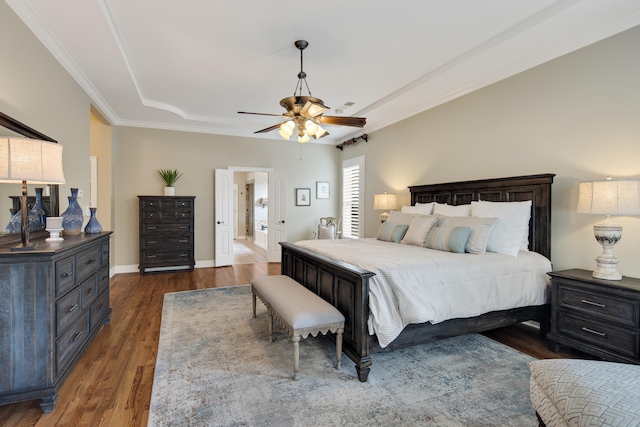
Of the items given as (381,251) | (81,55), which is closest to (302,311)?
(381,251)

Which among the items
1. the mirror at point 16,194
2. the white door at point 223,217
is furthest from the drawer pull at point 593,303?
the white door at point 223,217

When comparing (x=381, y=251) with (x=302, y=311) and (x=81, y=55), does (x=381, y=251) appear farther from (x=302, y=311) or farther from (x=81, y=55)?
(x=81, y=55)

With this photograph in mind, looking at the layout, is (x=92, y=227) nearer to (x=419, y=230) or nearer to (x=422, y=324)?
(x=422, y=324)

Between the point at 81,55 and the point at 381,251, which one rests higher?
the point at 81,55

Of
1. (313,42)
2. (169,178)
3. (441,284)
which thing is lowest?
(441,284)

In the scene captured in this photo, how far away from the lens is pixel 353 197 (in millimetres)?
6992

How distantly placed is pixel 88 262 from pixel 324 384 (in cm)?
222

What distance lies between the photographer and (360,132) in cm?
651

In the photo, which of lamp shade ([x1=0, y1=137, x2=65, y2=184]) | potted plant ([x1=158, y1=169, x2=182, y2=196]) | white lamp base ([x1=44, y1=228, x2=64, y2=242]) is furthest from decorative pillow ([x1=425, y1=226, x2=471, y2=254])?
potted plant ([x1=158, y1=169, x2=182, y2=196])

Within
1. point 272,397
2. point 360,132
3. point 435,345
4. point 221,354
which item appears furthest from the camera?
point 360,132

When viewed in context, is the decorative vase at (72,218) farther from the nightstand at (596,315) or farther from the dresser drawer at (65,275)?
the nightstand at (596,315)

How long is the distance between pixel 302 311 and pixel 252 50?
2758 mm

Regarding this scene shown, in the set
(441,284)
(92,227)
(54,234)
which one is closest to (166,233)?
(92,227)

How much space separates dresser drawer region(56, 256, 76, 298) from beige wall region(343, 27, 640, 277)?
4.28m
